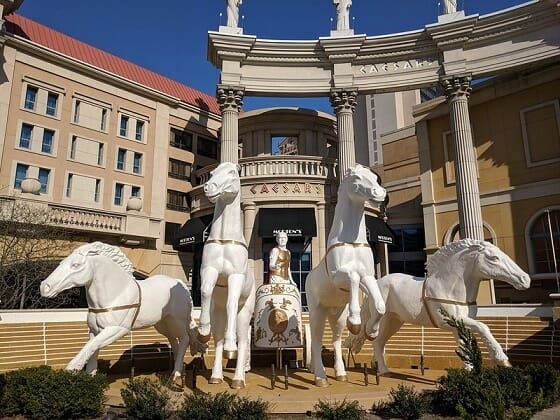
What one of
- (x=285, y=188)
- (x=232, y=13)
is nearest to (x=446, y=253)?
(x=285, y=188)

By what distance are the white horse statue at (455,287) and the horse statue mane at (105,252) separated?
467cm

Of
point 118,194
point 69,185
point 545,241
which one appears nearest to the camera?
point 545,241

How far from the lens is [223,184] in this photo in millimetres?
7098

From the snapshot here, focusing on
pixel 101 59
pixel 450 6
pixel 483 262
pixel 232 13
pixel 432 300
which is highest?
pixel 101 59

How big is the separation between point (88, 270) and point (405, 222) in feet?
79.0

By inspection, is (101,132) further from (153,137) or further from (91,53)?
(91,53)

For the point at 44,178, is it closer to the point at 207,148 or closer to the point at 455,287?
the point at 207,148

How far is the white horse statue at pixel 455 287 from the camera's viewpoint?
7.29 metres

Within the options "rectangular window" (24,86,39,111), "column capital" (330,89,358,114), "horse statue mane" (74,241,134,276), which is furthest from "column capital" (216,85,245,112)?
A: "horse statue mane" (74,241,134,276)

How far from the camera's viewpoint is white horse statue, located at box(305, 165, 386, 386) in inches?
267

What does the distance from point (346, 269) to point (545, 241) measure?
16.8m

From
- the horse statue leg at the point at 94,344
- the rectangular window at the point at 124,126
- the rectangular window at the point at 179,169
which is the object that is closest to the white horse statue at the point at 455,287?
the horse statue leg at the point at 94,344

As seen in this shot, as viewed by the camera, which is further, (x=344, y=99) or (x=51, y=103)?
(x=51, y=103)

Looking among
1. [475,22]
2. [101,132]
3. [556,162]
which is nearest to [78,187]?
[101,132]
